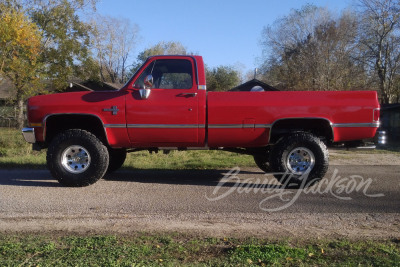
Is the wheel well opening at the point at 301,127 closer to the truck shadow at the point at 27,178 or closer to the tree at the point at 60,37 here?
the truck shadow at the point at 27,178

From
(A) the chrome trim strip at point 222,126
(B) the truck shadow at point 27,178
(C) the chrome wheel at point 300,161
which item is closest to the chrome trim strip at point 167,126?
(A) the chrome trim strip at point 222,126

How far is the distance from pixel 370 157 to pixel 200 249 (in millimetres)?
9161

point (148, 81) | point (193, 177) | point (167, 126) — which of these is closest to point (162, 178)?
point (193, 177)

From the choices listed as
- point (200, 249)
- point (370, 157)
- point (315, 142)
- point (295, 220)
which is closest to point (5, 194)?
point (200, 249)

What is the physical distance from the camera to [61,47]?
110 feet

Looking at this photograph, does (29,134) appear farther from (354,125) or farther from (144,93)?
(354,125)

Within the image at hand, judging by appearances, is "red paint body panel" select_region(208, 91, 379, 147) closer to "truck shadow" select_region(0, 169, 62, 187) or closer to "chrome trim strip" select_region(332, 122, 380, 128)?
"chrome trim strip" select_region(332, 122, 380, 128)

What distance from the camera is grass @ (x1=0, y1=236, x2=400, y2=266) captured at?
11.4ft

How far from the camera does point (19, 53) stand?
26.1 metres

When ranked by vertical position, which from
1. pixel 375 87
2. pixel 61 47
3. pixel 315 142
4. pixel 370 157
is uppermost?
pixel 61 47

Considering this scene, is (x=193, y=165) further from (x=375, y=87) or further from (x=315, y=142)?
(x=375, y=87)

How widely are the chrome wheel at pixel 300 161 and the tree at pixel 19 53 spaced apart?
20557 mm

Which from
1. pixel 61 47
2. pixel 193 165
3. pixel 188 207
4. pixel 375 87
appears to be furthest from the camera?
pixel 61 47

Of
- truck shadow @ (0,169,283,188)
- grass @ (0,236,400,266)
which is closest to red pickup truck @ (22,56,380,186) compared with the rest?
truck shadow @ (0,169,283,188)
